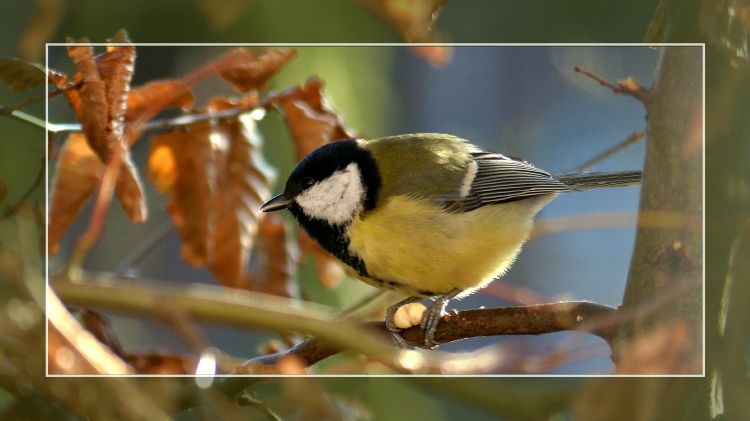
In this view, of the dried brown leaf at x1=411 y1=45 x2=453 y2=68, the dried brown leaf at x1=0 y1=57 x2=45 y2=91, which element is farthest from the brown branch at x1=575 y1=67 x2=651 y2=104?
the dried brown leaf at x1=0 y1=57 x2=45 y2=91

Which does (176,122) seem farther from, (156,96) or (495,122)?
(495,122)

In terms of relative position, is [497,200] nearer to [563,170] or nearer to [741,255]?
[563,170]

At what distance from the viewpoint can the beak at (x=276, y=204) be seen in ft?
3.60

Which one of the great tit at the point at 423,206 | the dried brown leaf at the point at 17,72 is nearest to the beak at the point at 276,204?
the great tit at the point at 423,206

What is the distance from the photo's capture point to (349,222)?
1161 mm

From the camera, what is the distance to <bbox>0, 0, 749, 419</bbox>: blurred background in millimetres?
1164

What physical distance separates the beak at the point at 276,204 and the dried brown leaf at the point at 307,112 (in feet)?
0.35

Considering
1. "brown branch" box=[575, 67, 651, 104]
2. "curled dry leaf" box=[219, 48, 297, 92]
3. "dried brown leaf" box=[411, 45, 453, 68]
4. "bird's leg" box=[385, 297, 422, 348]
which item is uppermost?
"dried brown leaf" box=[411, 45, 453, 68]

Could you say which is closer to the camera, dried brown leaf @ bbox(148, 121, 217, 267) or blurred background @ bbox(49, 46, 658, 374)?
dried brown leaf @ bbox(148, 121, 217, 267)

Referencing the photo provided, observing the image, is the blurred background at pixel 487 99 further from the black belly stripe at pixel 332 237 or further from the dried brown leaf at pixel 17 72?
the dried brown leaf at pixel 17 72

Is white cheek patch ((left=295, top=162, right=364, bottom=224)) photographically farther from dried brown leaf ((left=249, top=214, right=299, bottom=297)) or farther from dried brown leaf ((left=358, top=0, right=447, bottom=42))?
dried brown leaf ((left=358, top=0, right=447, bottom=42))

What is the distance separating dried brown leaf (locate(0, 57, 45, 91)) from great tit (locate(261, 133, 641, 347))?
35cm

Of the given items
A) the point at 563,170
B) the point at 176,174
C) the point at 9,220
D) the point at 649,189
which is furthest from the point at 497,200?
the point at 9,220

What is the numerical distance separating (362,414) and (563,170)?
1.58 ft
